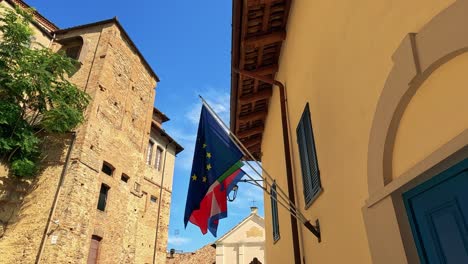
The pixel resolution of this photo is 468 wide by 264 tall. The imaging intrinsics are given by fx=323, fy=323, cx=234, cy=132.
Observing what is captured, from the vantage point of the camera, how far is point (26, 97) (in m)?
16.4

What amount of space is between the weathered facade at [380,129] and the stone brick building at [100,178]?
13.3 m

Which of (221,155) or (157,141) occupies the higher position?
(157,141)

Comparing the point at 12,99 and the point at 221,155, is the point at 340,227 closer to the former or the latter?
the point at 221,155

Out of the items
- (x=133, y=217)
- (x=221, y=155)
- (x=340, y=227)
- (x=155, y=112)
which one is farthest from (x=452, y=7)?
(x=155, y=112)

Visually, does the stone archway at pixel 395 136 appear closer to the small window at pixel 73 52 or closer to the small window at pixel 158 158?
the small window at pixel 73 52

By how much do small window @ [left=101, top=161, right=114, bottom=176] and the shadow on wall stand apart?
231 cm

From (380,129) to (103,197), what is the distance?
17.5 metres

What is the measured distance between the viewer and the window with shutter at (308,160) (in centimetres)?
409

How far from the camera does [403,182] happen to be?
6.91 ft

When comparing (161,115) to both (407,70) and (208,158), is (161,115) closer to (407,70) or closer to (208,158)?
(208,158)

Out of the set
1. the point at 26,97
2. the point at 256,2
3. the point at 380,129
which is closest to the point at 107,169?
the point at 26,97

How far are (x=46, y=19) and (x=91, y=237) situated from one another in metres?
15.9

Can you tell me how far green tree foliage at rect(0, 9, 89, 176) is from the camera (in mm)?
15008

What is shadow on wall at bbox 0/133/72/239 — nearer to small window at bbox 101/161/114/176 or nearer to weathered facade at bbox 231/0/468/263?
small window at bbox 101/161/114/176
